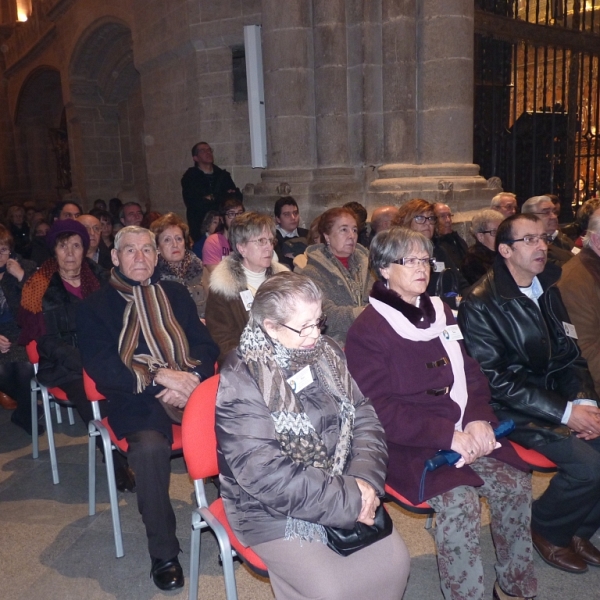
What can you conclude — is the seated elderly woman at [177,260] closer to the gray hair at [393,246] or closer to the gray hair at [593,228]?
the gray hair at [393,246]

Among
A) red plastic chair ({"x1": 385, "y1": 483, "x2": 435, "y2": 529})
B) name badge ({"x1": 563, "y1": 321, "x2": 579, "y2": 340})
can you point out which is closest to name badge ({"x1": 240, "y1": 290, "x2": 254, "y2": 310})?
red plastic chair ({"x1": 385, "y1": 483, "x2": 435, "y2": 529})

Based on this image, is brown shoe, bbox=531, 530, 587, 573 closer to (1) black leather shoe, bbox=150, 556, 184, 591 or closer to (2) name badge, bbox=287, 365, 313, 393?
(2) name badge, bbox=287, 365, 313, 393

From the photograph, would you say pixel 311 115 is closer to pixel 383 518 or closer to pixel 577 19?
pixel 577 19

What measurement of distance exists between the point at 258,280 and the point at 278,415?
5.41ft

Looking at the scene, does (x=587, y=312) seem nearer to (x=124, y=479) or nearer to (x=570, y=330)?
(x=570, y=330)

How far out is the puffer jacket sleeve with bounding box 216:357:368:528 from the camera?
1.82 m

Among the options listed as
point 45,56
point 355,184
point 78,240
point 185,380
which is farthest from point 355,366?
point 45,56

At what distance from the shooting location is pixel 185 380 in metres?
2.84

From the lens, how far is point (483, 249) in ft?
14.2

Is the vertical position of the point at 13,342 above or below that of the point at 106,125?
below

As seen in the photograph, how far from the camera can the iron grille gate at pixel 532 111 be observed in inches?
289

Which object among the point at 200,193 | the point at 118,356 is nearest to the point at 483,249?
the point at 118,356

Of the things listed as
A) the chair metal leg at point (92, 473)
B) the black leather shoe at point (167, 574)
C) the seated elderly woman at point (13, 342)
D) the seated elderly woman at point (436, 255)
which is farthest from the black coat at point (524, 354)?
the seated elderly woman at point (13, 342)

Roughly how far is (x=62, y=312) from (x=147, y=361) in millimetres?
935
